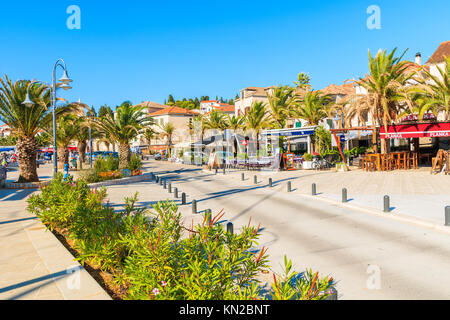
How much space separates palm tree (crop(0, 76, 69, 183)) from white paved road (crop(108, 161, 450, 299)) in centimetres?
967

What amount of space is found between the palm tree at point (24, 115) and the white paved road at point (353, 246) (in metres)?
9.67

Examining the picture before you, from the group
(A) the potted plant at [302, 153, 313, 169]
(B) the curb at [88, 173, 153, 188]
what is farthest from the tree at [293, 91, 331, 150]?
(B) the curb at [88, 173, 153, 188]

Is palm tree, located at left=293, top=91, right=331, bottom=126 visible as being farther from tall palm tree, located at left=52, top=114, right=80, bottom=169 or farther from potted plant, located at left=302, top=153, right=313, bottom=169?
tall palm tree, located at left=52, top=114, right=80, bottom=169

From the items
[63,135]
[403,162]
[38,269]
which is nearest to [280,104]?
Result: [403,162]

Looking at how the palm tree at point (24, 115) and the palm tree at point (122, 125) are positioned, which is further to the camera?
the palm tree at point (122, 125)

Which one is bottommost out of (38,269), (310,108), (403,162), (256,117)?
(38,269)

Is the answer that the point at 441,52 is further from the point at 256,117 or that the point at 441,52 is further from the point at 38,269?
the point at 38,269

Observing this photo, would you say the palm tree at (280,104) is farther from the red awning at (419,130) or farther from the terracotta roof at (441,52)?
the terracotta roof at (441,52)

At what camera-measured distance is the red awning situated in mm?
21328

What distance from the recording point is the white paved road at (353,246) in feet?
17.6

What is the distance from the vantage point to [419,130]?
22.2 metres

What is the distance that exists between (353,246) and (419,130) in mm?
18746

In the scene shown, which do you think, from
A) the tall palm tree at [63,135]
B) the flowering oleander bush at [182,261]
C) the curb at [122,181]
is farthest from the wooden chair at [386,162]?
the tall palm tree at [63,135]
